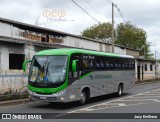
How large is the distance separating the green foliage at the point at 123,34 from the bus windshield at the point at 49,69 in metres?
54.9

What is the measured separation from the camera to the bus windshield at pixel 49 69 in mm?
14933

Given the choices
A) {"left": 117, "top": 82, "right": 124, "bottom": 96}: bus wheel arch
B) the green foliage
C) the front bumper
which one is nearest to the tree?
the green foliage

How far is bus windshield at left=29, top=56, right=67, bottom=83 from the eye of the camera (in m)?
14.9

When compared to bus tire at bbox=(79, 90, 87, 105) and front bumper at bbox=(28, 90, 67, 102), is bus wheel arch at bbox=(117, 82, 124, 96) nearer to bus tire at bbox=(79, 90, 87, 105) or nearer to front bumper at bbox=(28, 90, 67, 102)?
bus tire at bbox=(79, 90, 87, 105)

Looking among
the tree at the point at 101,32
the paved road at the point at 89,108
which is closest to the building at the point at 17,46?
the paved road at the point at 89,108

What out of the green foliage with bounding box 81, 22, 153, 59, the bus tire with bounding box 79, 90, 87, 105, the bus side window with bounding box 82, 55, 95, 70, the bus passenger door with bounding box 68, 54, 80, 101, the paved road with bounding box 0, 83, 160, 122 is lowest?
the paved road with bounding box 0, 83, 160, 122

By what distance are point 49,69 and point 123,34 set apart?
55.7 m

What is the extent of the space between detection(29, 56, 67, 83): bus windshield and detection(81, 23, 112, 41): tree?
57314 mm

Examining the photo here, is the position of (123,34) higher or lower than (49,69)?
higher

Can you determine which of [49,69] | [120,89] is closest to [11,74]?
[49,69]

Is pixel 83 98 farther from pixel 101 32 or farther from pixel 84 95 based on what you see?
pixel 101 32

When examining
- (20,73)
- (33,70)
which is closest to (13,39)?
(20,73)

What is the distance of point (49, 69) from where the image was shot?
15.1 m

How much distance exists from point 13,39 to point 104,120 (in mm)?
11785
